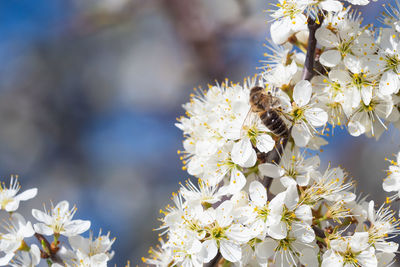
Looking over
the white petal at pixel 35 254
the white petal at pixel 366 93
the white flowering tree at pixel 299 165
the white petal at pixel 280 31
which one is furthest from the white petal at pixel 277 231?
the white petal at pixel 35 254

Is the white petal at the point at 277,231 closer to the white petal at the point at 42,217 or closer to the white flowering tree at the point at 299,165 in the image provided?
the white flowering tree at the point at 299,165

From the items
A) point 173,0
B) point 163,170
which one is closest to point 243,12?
point 173,0

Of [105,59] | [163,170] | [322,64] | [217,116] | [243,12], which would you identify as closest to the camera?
[322,64]

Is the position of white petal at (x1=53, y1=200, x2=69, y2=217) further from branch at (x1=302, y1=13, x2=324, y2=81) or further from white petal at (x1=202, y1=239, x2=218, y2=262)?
branch at (x1=302, y1=13, x2=324, y2=81)

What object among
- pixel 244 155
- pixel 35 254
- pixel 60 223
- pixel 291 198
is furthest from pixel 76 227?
pixel 291 198

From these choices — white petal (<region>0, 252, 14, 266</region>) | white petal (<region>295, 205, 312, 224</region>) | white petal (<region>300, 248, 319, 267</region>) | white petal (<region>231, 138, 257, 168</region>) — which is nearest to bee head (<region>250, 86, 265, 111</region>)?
white petal (<region>231, 138, 257, 168</region>)

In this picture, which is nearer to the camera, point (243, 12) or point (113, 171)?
point (243, 12)

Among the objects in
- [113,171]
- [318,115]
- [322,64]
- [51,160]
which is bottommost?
Answer: [113,171]

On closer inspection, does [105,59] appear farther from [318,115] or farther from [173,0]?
[318,115]
